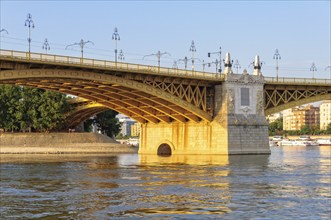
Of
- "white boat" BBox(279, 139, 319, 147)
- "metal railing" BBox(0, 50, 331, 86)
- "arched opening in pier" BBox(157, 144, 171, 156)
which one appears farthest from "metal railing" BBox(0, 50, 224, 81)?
"white boat" BBox(279, 139, 319, 147)

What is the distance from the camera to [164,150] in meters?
101

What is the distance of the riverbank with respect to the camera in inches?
4530

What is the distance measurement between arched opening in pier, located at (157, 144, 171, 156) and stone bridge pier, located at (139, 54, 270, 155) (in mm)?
4859

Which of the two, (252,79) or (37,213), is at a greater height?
(252,79)

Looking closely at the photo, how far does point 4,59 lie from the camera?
61875mm

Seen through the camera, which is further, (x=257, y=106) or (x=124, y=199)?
(x=257, y=106)

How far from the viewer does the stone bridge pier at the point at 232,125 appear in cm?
8794

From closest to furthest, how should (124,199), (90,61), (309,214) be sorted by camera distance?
(309,214) < (124,199) < (90,61)

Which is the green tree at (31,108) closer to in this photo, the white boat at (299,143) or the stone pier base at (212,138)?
the stone pier base at (212,138)

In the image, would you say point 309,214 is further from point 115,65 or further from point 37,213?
point 115,65

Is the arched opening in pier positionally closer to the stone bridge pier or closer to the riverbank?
the stone bridge pier

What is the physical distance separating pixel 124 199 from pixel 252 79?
184 ft

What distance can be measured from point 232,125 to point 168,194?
4937cm

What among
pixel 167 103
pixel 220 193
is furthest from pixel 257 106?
pixel 220 193
